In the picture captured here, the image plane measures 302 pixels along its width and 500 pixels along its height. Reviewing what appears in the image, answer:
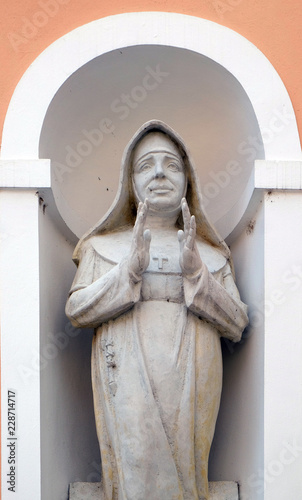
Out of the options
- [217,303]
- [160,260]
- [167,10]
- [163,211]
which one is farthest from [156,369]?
[167,10]

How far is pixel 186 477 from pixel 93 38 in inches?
94.1

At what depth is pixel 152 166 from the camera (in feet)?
24.1

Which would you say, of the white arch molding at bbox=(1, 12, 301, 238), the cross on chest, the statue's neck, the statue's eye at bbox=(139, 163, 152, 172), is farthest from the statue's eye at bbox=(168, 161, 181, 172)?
the cross on chest

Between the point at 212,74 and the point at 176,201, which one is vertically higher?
the point at 212,74

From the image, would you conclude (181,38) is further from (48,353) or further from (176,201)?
(48,353)

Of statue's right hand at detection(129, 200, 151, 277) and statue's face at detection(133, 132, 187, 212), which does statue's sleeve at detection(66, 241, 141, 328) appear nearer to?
statue's right hand at detection(129, 200, 151, 277)

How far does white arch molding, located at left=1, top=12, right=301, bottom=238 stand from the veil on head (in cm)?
23

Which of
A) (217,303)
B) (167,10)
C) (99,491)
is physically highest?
(167,10)

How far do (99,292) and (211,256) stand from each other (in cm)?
71

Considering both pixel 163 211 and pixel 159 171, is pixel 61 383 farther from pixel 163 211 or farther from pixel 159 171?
pixel 159 171

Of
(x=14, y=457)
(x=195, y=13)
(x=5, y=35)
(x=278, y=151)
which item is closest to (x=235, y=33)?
(x=195, y=13)

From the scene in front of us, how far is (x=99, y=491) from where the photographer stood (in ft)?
23.7

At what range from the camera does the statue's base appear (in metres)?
7.20

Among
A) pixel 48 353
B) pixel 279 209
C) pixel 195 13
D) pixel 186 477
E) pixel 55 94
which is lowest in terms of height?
pixel 186 477
